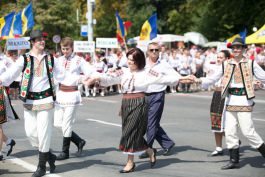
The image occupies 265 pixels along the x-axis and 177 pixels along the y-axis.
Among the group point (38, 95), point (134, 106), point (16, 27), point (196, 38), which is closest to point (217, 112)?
point (134, 106)

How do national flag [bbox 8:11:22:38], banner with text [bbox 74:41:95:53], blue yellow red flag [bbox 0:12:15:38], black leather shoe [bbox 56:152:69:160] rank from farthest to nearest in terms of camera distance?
banner with text [bbox 74:41:95:53] → national flag [bbox 8:11:22:38] → blue yellow red flag [bbox 0:12:15:38] → black leather shoe [bbox 56:152:69:160]

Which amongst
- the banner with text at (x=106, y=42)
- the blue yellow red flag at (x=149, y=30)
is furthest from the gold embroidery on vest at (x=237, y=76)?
the banner with text at (x=106, y=42)

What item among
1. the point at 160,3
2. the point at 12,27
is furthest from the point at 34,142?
the point at 160,3

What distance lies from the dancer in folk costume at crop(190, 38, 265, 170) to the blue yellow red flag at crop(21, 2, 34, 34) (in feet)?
46.5

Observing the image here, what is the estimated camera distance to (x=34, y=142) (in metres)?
7.73

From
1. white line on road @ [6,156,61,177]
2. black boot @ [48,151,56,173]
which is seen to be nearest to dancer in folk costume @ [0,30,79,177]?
black boot @ [48,151,56,173]

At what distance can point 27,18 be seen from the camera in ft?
69.8

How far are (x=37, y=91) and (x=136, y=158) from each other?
2.24 m

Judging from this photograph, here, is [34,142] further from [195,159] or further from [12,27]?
[12,27]

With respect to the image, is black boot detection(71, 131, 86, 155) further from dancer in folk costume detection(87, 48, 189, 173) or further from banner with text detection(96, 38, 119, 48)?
banner with text detection(96, 38, 119, 48)

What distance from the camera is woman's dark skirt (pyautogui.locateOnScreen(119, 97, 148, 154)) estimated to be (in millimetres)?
7676

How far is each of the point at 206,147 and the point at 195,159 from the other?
115 cm

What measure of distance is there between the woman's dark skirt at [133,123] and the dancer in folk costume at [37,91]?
1029 millimetres

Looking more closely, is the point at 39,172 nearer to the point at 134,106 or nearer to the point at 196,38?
the point at 134,106
